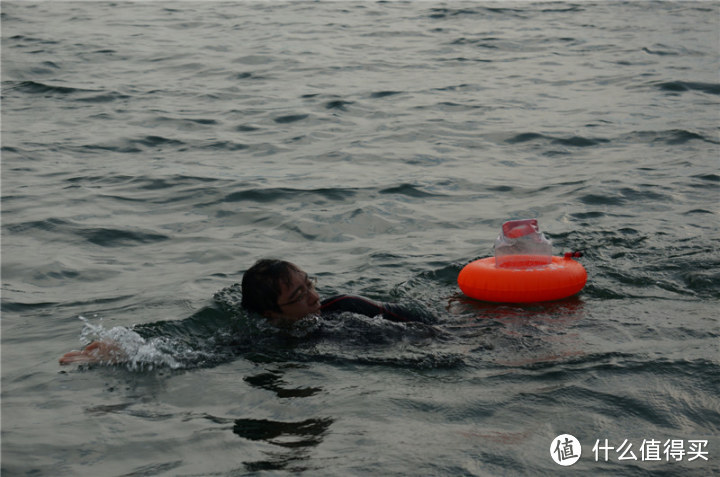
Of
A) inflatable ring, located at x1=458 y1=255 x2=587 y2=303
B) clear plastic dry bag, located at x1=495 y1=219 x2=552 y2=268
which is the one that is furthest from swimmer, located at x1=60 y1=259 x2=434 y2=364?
clear plastic dry bag, located at x1=495 y1=219 x2=552 y2=268

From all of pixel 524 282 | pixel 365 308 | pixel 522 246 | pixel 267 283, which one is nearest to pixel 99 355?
pixel 267 283

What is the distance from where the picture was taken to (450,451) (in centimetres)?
425

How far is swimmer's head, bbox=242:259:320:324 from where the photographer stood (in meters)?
5.72

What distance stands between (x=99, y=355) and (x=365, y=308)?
1.87 m

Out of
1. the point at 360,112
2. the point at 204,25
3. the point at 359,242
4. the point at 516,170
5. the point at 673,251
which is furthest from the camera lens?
the point at 204,25

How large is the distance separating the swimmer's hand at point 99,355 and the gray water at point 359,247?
78 mm

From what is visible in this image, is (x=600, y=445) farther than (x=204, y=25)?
No

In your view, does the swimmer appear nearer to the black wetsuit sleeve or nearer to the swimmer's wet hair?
the swimmer's wet hair

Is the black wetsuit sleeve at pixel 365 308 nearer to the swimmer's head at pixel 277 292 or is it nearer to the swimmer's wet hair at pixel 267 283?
the swimmer's head at pixel 277 292

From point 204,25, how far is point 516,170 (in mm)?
13887

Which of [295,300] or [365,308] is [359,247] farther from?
[295,300]

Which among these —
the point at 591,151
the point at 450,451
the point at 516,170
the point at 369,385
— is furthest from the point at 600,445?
the point at 591,151

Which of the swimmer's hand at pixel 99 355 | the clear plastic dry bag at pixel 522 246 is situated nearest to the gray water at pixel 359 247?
the swimmer's hand at pixel 99 355

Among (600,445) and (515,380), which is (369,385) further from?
(600,445)
